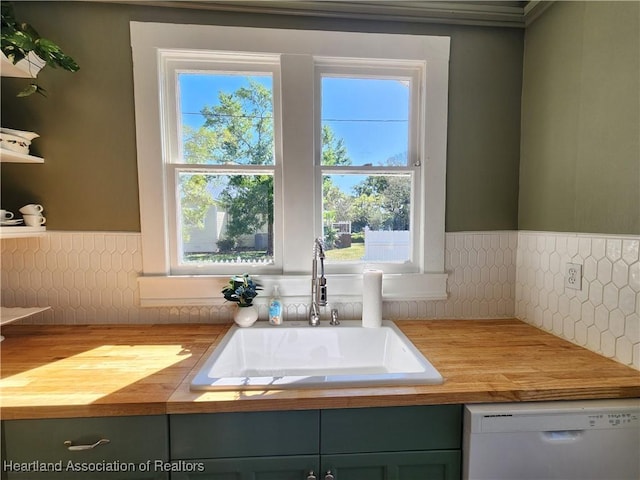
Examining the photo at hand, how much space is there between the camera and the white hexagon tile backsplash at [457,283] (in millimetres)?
1118

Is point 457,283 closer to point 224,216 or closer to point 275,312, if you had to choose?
point 275,312

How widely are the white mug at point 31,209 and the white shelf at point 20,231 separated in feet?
0.22

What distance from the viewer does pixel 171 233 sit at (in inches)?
56.8

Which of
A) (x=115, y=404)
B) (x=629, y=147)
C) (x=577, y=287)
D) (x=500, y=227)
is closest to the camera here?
(x=115, y=404)

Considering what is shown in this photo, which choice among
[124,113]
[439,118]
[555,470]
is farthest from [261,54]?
[555,470]

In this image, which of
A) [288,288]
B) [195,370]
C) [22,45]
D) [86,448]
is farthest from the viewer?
[288,288]

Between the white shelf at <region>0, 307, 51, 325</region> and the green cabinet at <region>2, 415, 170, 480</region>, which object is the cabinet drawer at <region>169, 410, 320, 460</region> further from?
the white shelf at <region>0, 307, 51, 325</region>

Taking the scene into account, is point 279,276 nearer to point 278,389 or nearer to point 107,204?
point 278,389

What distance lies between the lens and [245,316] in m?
1.34

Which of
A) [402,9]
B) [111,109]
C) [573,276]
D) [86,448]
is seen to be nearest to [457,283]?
[573,276]

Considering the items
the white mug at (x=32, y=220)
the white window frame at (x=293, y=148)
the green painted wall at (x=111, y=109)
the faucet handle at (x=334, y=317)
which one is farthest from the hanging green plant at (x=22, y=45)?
the faucet handle at (x=334, y=317)

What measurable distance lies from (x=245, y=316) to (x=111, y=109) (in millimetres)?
1132

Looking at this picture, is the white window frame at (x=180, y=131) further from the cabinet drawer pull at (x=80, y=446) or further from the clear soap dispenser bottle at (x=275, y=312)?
the cabinet drawer pull at (x=80, y=446)

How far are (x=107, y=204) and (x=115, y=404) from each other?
961 millimetres
